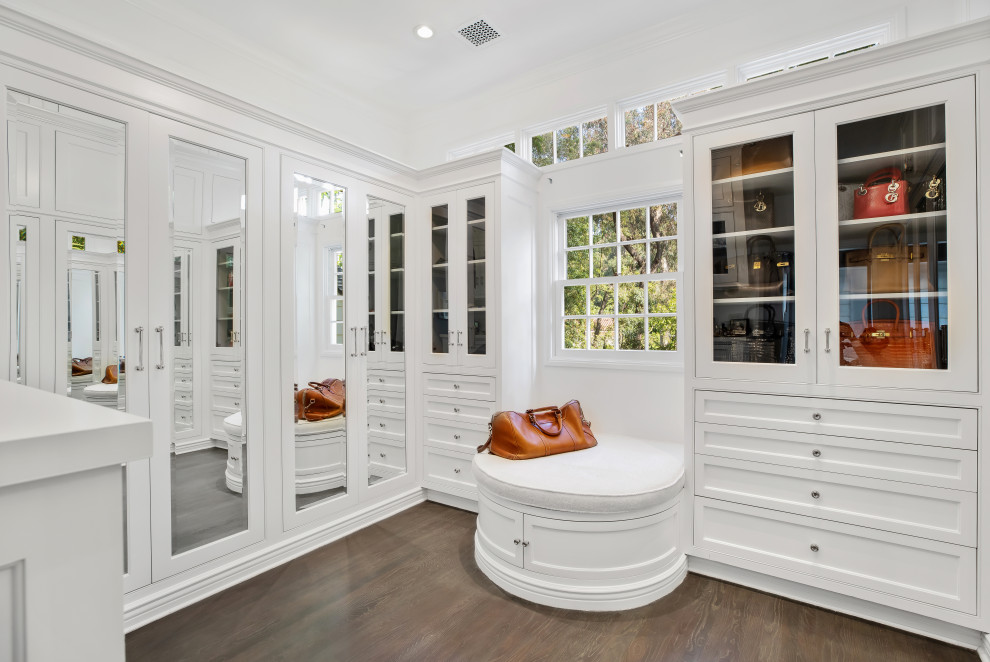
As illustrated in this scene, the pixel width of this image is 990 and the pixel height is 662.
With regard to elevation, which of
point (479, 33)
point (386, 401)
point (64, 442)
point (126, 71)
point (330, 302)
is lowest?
point (386, 401)

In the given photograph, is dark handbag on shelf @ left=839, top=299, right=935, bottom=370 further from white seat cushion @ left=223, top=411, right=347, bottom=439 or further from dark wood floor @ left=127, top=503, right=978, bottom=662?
white seat cushion @ left=223, top=411, right=347, bottom=439

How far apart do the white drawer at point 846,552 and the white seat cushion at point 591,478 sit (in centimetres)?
27

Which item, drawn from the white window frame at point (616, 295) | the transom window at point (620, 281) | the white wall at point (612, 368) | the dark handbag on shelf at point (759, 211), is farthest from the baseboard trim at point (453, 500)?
the dark handbag on shelf at point (759, 211)

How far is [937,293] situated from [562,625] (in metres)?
2.05

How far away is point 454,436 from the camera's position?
339cm

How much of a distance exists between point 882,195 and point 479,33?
2.38 metres

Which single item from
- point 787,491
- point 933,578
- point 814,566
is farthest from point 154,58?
point 933,578

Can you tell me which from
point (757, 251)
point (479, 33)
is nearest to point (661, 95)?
point (479, 33)

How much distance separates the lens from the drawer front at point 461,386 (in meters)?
3.26

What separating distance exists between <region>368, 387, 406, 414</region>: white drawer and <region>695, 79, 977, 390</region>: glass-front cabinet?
1.93 metres

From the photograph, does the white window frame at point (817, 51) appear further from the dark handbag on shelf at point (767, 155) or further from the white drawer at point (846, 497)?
the white drawer at point (846, 497)

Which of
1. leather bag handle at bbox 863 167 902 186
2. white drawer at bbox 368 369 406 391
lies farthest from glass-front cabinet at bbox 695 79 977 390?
white drawer at bbox 368 369 406 391

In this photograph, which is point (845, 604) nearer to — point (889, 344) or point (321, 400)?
point (889, 344)

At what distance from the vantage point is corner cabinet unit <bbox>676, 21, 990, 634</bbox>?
1.93m
